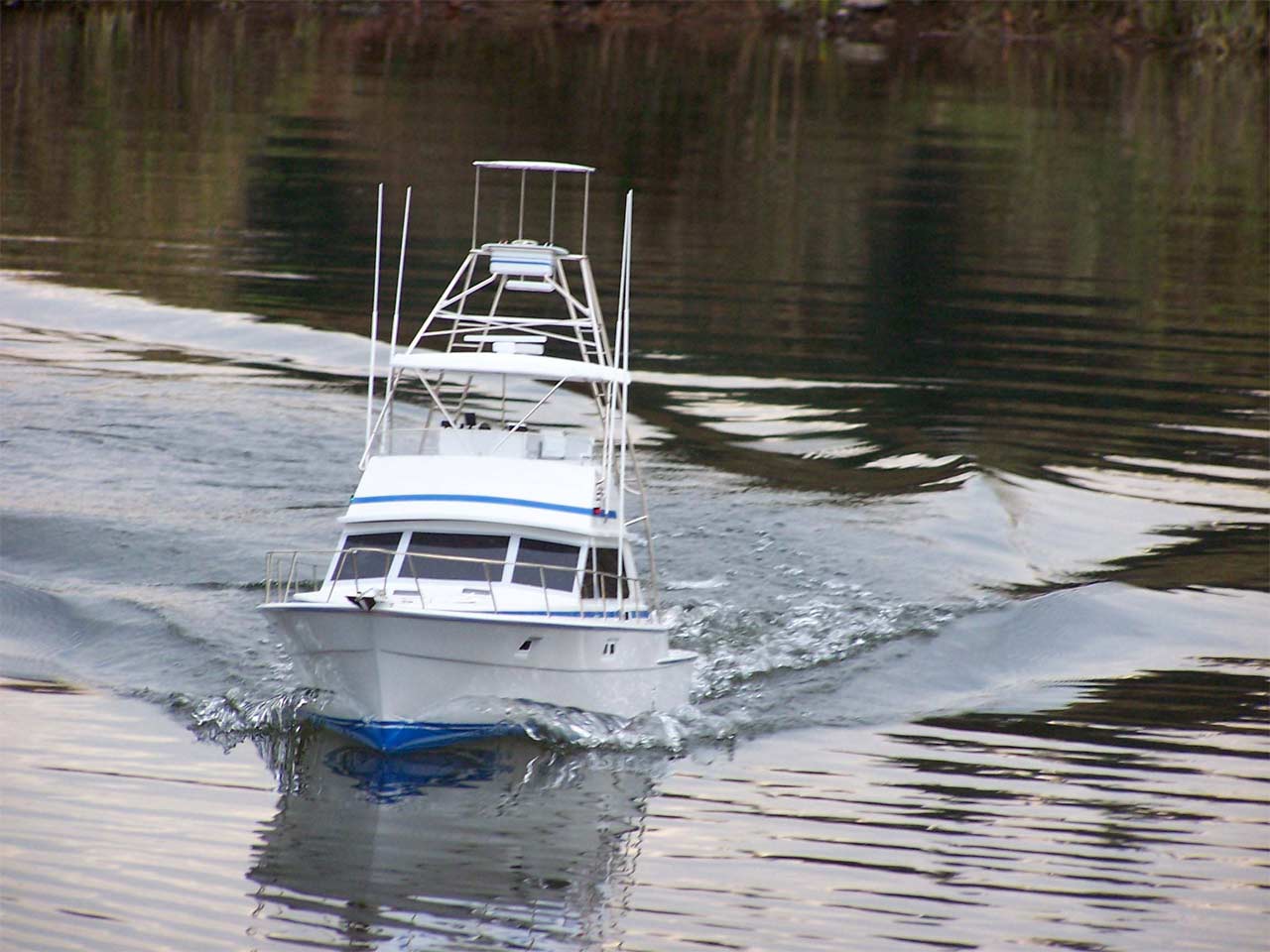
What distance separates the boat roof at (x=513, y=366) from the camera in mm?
19625

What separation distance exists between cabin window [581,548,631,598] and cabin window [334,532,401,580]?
1.81m

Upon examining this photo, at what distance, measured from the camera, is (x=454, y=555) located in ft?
61.6

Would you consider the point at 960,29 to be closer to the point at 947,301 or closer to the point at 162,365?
the point at 947,301

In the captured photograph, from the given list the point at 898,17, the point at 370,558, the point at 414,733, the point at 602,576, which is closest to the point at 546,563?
the point at 602,576

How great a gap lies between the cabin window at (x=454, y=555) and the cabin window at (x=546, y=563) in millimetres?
178

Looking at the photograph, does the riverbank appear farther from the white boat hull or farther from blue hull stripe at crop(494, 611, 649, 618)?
the white boat hull

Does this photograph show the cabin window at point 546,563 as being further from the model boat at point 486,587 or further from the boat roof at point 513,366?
the boat roof at point 513,366

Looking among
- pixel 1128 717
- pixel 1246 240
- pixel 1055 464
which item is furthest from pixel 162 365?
pixel 1246 240

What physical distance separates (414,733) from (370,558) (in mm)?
1869

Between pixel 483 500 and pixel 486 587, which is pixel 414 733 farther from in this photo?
pixel 483 500

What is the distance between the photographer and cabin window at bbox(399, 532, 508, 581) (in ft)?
61.1

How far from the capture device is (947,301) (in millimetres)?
39312

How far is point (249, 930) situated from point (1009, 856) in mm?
6008

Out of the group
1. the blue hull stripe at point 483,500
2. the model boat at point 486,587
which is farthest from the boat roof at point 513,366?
the blue hull stripe at point 483,500
